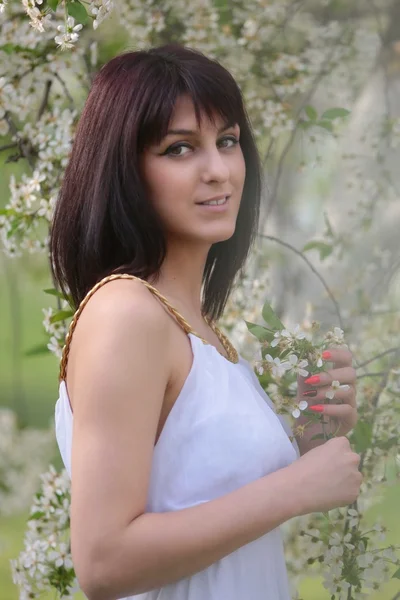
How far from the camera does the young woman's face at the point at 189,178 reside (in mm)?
1073

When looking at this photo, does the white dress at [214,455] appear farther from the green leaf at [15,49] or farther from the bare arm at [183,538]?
the green leaf at [15,49]

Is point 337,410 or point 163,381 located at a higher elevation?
point 163,381

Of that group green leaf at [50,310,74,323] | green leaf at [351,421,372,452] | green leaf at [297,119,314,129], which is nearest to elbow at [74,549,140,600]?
green leaf at [351,421,372,452]

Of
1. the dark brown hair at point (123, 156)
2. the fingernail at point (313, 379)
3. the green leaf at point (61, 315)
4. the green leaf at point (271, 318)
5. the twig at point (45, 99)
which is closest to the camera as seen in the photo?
the dark brown hair at point (123, 156)

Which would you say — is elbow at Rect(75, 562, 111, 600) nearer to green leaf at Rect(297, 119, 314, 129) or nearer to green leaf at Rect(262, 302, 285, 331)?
green leaf at Rect(262, 302, 285, 331)

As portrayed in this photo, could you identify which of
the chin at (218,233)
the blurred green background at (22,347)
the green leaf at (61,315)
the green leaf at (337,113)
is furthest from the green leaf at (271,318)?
the blurred green background at (22,347)

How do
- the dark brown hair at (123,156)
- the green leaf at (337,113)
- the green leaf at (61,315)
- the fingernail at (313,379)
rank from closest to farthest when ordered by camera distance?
1. the dark brown hair at (123,156)
2. the fingernail at (313,379)
3. the green leaf at (61,315)
4. the green leaf at (337,113)

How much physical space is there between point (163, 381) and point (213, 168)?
0.93 ft

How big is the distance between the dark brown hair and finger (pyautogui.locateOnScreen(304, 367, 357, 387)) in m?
Answer: 0.28

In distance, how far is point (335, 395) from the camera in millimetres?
1234

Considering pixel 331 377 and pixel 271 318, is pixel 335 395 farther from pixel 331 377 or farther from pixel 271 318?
pixel 271 318

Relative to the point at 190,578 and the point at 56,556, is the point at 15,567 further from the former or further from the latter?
the point at 190,578

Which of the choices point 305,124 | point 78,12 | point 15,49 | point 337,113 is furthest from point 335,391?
point 15,49

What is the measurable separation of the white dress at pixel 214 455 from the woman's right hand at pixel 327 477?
0.05 metres
